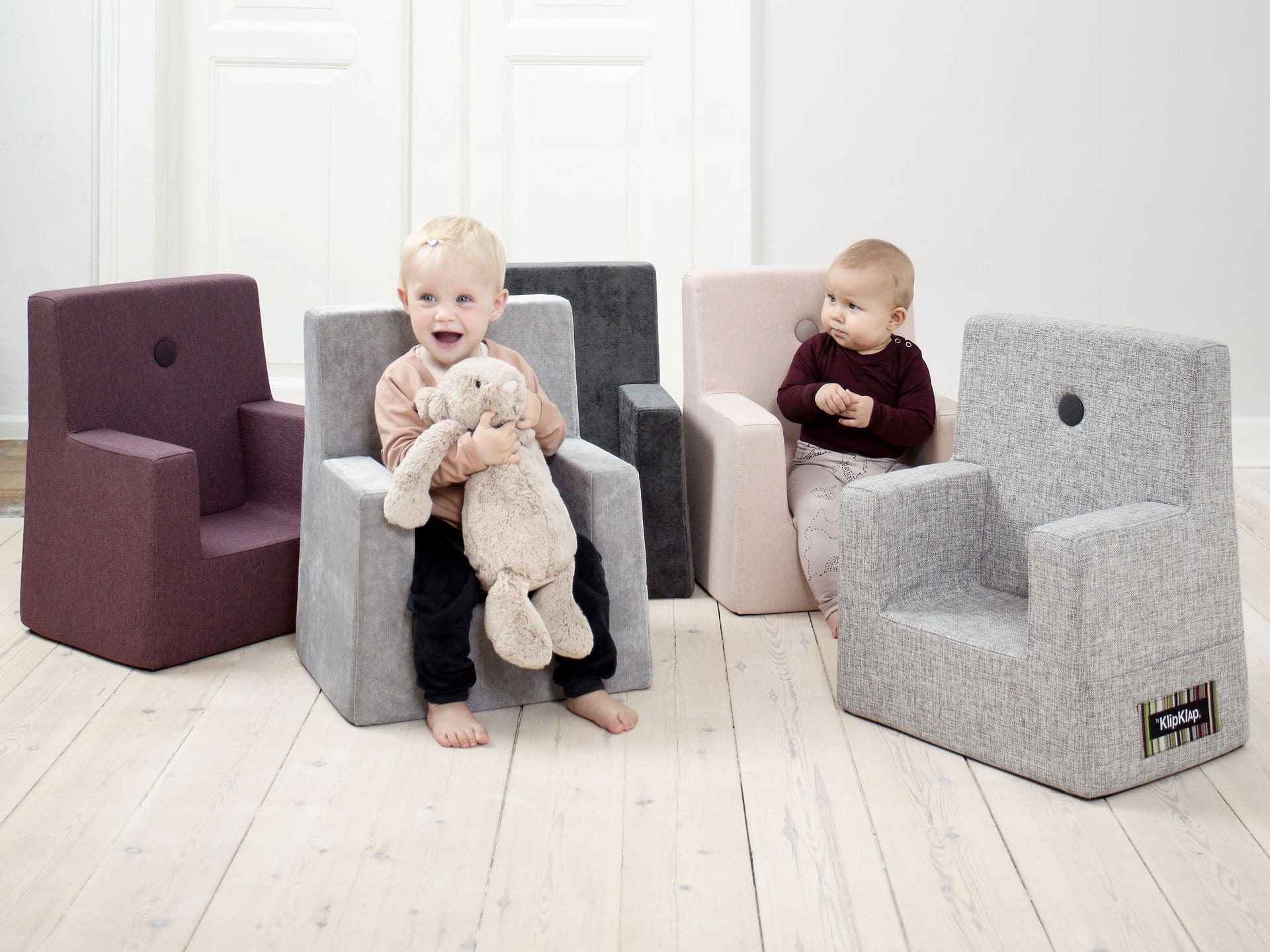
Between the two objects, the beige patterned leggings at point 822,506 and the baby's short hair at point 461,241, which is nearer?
the baby's short hair at point 461,241

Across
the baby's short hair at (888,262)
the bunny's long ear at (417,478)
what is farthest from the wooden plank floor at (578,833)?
the baby's short hair at (888,262)

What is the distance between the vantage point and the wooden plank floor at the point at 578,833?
5.33ft

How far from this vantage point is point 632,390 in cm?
292

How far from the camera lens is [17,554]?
311 centimetres

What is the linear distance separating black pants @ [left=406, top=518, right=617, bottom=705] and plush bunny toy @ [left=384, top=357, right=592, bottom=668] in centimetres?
4

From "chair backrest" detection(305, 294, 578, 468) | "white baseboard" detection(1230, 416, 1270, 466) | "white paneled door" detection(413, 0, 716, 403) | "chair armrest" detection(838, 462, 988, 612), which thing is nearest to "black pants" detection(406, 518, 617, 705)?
"chair backrest" detection(305, 294, 578, 468)

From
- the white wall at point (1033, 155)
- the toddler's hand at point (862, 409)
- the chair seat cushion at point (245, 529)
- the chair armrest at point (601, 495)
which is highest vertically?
the white wall at point (1033, 155)

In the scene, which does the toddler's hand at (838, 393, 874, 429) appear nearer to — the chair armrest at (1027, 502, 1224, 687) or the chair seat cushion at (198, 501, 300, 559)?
the chair armrest at (1027, 502, 1224, 687)

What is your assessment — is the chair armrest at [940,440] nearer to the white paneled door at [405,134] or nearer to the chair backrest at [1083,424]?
the chair backrest at [1083,424]

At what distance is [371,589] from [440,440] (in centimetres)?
27

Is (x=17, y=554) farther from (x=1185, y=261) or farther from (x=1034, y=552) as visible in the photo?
(x=1185, y=261)

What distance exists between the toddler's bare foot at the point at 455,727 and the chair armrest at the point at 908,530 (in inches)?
25.3

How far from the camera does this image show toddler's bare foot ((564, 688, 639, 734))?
2.20m

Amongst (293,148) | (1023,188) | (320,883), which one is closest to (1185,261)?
(1023,188)
